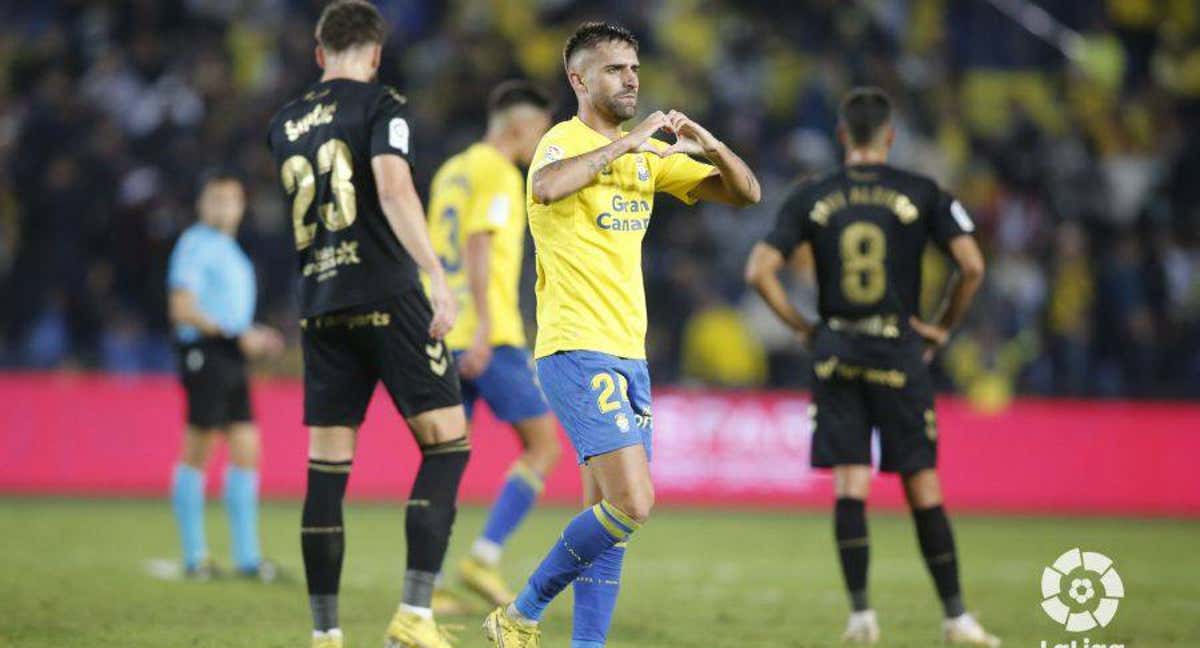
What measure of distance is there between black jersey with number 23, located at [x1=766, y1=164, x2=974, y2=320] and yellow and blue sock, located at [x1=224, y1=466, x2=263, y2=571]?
4.09m

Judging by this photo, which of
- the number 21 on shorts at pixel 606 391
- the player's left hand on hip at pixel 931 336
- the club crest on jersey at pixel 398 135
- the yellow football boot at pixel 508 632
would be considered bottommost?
the yellow football boot at pixel 508 632

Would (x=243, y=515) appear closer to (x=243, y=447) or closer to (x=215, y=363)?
(x=243, y=447)

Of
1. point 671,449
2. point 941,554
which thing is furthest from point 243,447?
point 671,449

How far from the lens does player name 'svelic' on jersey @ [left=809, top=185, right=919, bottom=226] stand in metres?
8.12

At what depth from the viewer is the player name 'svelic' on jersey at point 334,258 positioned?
6559 millimetres

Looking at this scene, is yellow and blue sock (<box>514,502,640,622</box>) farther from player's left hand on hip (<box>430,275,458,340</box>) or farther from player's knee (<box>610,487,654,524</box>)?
player's left hand on hip (<box>430,275,458,340</box>)

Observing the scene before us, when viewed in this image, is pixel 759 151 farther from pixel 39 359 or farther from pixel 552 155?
pixel 552 155

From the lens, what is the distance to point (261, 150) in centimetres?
1830

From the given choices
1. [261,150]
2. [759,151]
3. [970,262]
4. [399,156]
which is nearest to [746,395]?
[759,151]

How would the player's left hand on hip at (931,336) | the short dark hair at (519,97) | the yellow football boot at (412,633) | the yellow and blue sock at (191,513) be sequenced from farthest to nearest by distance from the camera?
the yellow and blue sock at (191,513), the short dark hair at (519,97), the player's left hand on hip at (931,336), the yellow football boot at (412,633)

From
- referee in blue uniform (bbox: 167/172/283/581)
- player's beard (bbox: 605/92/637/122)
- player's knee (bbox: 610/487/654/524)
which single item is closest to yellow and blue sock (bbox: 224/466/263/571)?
referee in blue uniform (bbox: 167/172/283/581)

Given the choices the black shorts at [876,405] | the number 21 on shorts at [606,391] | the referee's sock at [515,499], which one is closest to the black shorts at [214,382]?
the referee's sock at [515,499]

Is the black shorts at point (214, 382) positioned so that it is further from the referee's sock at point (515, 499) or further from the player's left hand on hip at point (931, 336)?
the player's left hand on hip at point (931, 336)

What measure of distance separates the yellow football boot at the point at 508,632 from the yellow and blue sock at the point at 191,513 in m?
4.46
